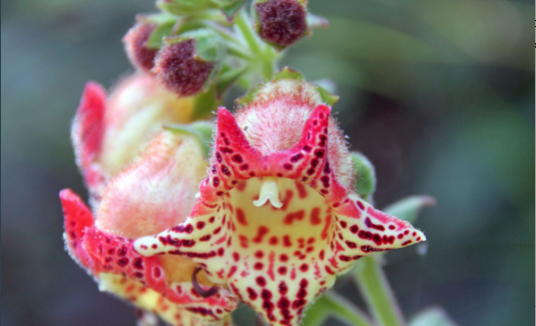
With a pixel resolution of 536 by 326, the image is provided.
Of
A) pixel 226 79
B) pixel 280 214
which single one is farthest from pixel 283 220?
pixel 226 79

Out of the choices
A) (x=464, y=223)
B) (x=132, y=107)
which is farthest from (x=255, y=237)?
(x=464, y=223)

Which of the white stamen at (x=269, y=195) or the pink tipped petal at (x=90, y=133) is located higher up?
the pink tipped petal at (x=90, y=133)

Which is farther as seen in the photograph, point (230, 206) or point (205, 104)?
point (205, 104)

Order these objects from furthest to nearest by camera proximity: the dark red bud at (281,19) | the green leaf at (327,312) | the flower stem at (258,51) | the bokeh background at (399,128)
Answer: the bokeh background at (399,128), the green leaf at (327,312), the flower stem at (258,51), the dark red bud at (281,19)

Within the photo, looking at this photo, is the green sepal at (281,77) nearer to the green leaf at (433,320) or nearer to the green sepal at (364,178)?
the green sepal at (364,178)

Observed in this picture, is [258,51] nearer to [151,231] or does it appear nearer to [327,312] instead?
[151,231]

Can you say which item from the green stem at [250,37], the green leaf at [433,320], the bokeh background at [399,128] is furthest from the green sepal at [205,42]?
the bokeh background at [399,128]

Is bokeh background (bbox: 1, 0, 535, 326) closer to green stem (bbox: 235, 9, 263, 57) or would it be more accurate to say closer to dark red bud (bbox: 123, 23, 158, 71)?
green stem (bbox: 235, 9, 263, 57)

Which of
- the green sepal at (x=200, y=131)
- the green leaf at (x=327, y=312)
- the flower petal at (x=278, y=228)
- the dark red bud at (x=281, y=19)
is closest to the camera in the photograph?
the flower petal at (x=278, y=228)
